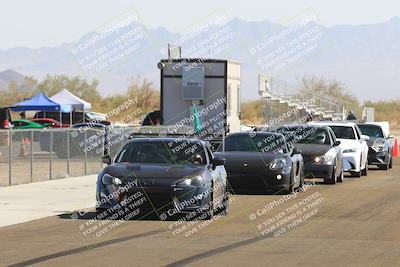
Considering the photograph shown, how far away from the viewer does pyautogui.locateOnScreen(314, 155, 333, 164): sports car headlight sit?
26094 mm

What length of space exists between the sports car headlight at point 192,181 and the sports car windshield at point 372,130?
2001cm

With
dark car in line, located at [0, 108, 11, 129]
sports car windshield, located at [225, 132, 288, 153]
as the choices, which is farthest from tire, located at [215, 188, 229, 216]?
dark car in line, located at [0, 108, 11, 129]

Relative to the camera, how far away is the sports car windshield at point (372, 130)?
118 feet

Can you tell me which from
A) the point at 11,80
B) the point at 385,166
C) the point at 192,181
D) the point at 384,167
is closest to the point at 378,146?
the point at 385,166

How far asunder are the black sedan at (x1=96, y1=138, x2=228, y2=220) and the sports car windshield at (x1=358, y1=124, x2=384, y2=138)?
19097 mm

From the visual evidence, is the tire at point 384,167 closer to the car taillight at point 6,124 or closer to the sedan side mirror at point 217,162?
the car taillight at point 6,124

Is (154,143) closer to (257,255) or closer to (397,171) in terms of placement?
(257,255)

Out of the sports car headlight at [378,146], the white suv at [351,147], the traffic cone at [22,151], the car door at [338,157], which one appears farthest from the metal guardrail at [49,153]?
the sports car headlight at [378,146]

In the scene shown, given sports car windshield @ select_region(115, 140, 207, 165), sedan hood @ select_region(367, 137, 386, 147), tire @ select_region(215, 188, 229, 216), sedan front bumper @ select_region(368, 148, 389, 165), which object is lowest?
sedan front bumper @ select_region(368, 148, 389, 165)

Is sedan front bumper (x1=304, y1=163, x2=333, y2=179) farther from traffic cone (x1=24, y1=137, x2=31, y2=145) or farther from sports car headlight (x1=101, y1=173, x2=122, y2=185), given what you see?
sports car headlight (x1=101, y1=173, x2=122, y2=185)

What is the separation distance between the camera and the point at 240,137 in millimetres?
23812

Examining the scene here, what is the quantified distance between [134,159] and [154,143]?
532mm

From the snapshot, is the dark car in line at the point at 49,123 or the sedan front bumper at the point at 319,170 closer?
the sedan front bumper at the point at 319,170

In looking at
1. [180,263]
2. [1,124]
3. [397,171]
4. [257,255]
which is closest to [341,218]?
[257,255]
